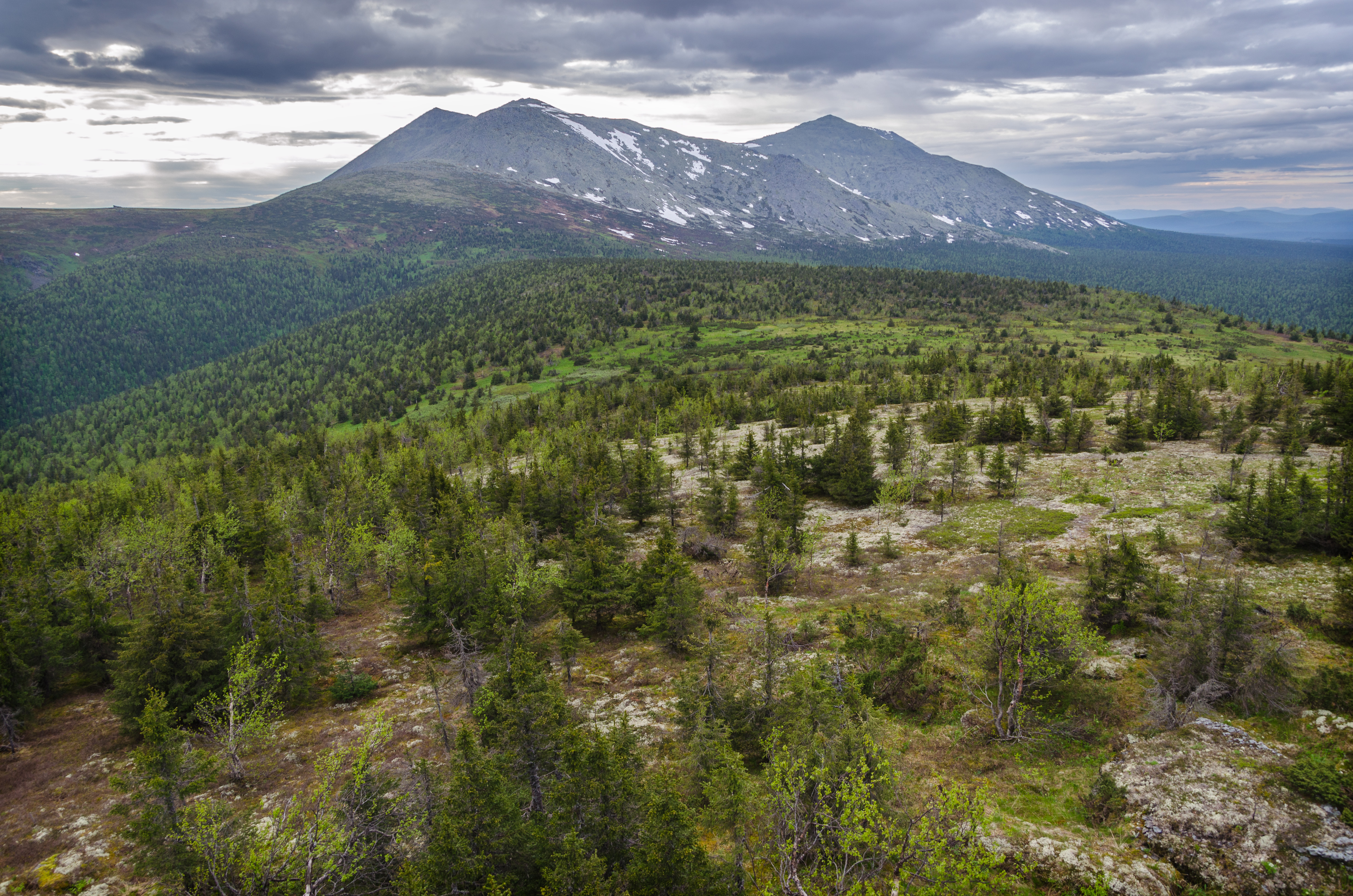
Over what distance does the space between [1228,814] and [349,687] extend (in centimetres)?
5231

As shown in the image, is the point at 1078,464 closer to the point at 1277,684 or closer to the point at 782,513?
the point at 782,513

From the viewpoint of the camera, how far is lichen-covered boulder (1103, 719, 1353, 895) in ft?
68.7

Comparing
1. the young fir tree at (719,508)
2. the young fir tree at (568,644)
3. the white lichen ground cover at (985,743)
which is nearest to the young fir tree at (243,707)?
the white lichen ground cover at (985,743)

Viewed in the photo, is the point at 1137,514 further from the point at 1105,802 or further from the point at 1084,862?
the point at 1084,862

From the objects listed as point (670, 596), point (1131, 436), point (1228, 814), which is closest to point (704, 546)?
point (670, 596)

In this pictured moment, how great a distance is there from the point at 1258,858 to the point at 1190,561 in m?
31.6

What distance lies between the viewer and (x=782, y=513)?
6297 centimetres

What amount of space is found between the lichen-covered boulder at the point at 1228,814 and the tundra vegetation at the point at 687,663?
1.12ft

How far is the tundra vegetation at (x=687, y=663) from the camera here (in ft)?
76.7

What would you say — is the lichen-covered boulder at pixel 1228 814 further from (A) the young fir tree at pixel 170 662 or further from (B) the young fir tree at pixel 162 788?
(A) the young fir tree at pixel 170 662

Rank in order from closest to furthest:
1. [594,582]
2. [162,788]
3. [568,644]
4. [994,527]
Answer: [162,788]
[568,644]
[594,582]
[994,527]

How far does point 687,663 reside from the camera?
40281 mm

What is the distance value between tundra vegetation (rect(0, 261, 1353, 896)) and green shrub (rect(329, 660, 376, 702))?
0.18 metres

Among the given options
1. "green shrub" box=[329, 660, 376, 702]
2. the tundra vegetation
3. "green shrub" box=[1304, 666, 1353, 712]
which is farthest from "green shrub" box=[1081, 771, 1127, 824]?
"green shrub" box=[329, 660, 376, 702]
